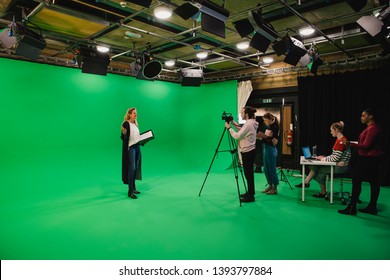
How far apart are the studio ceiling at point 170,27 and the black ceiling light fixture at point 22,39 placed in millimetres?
144

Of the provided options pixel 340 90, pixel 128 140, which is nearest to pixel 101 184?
pixel 128 140

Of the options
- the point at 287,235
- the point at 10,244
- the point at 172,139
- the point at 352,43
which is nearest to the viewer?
the point at 10,244

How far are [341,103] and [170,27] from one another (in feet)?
14.1

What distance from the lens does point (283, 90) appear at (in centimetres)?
734

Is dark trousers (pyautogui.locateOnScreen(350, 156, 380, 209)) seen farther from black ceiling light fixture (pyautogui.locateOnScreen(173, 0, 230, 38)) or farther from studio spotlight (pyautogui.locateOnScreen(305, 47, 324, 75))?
black ceiling light fixture (pyautogui.locateOnScreen(173, 0, 230, 38))

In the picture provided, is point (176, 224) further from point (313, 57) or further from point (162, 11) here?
point (313, 57)

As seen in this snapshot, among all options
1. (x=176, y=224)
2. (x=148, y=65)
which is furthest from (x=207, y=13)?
(x=176, y=224)

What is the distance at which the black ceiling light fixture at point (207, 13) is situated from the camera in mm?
3089

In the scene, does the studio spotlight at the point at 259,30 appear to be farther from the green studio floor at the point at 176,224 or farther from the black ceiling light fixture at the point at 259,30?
the green studio floor at the point at 176,224

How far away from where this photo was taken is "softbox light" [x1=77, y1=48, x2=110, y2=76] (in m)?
5.23

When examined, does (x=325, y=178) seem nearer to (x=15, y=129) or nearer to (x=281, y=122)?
(x=281, y=122)

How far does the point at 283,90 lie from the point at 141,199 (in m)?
5.11

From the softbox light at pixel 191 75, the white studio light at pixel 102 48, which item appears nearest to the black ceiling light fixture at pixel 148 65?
the white studio light at pixel 102 48

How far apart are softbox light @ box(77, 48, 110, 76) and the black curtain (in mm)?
4851
